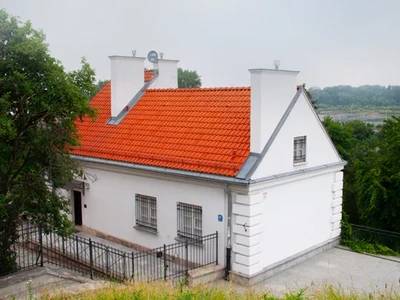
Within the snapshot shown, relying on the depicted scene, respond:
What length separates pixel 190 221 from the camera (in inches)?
602

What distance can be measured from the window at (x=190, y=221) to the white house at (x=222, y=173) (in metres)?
0.03

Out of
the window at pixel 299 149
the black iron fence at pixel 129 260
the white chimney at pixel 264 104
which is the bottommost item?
the black iron fence at pixel 129 260

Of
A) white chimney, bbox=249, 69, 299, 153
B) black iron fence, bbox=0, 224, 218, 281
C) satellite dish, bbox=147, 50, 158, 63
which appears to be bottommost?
black iron fence, bbox=0, 224, 218, 281

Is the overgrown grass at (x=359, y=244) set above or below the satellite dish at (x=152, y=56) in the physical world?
below

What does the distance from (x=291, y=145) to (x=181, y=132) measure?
402cm

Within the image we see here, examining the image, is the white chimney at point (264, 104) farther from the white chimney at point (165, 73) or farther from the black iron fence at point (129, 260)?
the white chimney at point (165, 73)

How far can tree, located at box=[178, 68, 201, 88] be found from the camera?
62156mm

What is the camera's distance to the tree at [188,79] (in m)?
62.2

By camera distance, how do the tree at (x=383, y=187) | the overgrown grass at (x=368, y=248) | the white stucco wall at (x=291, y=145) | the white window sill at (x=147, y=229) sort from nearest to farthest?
the white stucco wall at (x=291, y=145), the white window sill at (x=147, y=229), the overgrown grass at (x=368, y=248), the tree at (x=383, y=187)

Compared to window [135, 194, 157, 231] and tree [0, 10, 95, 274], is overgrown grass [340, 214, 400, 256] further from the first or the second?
tree [0, 10, 95, 274]

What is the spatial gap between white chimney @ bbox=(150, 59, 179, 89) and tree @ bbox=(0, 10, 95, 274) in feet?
26.1

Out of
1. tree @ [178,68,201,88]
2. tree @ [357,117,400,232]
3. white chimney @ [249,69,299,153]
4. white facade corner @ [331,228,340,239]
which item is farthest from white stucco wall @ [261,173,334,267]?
tree @ [178,68,201,88]

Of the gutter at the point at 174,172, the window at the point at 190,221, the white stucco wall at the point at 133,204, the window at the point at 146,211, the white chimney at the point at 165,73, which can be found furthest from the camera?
the white chimney at the point at 165,73

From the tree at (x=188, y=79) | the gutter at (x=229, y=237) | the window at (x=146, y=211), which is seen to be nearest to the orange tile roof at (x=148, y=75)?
the window at (x=146, y=211)
